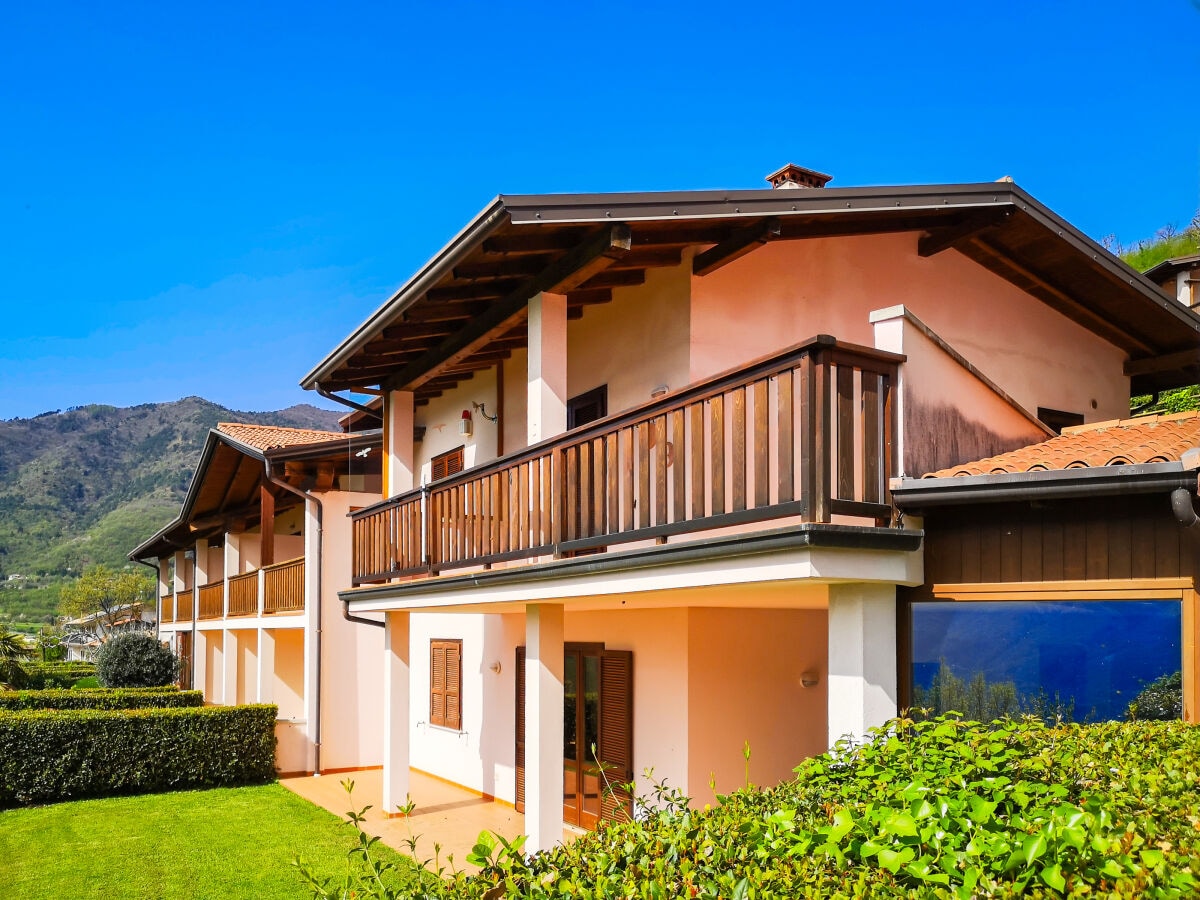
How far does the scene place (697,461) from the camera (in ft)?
22.8

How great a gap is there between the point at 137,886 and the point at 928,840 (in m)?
9.74

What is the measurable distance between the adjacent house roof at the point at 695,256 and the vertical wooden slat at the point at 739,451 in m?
2.06

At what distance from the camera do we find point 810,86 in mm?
24078

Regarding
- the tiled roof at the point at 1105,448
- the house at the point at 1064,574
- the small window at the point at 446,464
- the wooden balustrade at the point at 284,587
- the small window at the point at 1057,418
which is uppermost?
the small window at the point at 1057,418

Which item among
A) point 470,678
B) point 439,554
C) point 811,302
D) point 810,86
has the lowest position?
point 470,678

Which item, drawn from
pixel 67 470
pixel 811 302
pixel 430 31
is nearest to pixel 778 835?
pixel 811 302

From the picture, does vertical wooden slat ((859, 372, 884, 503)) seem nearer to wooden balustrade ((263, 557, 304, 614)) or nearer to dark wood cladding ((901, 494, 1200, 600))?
dark wood cladding ((901, 494, 1200, 600))

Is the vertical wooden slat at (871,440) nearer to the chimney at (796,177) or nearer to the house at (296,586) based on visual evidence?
the chimney at (796,177)

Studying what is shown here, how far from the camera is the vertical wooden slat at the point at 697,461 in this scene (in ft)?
22.4

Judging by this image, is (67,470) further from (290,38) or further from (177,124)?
(290,38)

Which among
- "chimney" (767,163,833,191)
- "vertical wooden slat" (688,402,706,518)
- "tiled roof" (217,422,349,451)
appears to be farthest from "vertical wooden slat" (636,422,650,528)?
"tiled roof" (217,422,349,451)

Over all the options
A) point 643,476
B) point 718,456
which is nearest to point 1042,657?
point 718,456

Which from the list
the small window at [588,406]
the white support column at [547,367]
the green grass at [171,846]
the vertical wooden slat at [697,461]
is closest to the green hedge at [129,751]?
the green grass at [171,846]

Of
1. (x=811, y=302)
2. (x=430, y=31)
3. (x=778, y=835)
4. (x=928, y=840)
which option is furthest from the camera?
(x=430, y=31)
